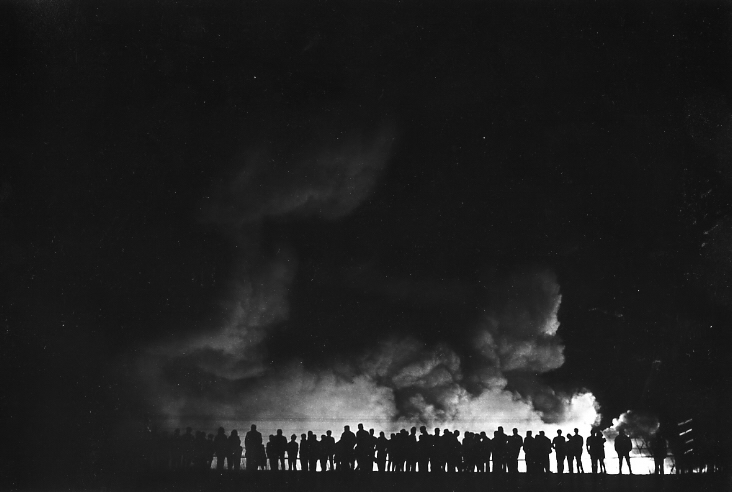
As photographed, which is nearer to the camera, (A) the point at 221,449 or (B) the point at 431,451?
(B) the point at 431,451

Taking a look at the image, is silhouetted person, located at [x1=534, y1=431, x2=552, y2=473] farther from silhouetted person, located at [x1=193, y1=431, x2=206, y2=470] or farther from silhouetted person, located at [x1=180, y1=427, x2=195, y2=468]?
silhouetted person, located at [x1=180, y1=427, x2=195, y2=468]

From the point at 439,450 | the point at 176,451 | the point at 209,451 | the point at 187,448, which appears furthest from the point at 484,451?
the point at 176,451

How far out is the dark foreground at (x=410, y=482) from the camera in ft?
65.6

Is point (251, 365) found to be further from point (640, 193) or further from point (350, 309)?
point (640, 193)

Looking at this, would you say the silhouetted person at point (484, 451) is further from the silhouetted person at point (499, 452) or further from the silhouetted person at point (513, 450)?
the silhouetted person at point (513, 450)

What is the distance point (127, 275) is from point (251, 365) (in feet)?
30.8

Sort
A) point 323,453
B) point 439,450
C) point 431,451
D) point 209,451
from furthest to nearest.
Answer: point 209,451 → point 323,453 → point 431,451 → point 439,450

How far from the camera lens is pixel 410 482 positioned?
20.4m

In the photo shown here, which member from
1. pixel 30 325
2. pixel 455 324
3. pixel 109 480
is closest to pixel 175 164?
pixel 30 325

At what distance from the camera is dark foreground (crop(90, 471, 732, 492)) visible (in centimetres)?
2000

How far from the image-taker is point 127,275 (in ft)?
136

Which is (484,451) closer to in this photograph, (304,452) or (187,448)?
(304,452)

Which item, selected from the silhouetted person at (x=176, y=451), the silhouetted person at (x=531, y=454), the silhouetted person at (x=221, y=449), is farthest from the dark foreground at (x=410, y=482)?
the silhouetted person at (x=176, y=451)

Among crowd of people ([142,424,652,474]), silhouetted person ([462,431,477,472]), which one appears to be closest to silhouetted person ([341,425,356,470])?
crowd of people ([142,424,652,474])
